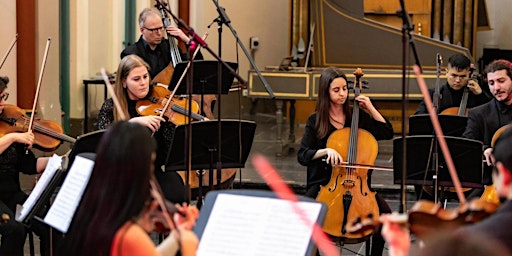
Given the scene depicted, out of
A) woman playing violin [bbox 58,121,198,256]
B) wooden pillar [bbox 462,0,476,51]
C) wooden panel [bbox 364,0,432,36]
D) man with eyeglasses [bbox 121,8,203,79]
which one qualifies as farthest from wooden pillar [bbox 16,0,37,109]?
wooden pillar [bbox 462,0,476,51]

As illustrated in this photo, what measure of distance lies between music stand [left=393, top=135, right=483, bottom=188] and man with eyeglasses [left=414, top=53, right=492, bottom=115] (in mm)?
1482

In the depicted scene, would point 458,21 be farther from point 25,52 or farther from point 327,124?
point 327,124

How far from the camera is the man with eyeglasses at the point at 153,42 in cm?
665

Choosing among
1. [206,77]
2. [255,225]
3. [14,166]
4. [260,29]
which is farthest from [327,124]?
[260,29]

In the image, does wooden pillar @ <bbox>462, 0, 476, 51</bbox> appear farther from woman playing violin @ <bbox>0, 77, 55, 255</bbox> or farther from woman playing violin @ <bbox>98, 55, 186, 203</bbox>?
woman playing violin @ <bbox>0, 77, 55, 255</bbox>

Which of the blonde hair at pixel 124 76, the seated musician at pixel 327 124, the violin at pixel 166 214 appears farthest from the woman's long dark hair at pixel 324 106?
the violin at pixel 166 214

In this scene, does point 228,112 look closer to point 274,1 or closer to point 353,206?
point 274,1

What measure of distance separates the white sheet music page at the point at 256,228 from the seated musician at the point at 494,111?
2.60m

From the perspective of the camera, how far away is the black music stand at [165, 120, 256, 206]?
510cm

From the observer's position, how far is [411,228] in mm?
2828

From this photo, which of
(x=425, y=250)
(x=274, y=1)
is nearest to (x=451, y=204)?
(x=425, y=250)

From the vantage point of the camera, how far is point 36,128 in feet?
17.0

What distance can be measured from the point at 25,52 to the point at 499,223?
552 centimetres

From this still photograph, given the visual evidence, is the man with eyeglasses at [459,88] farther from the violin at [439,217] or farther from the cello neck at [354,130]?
the violin at [439,217]
